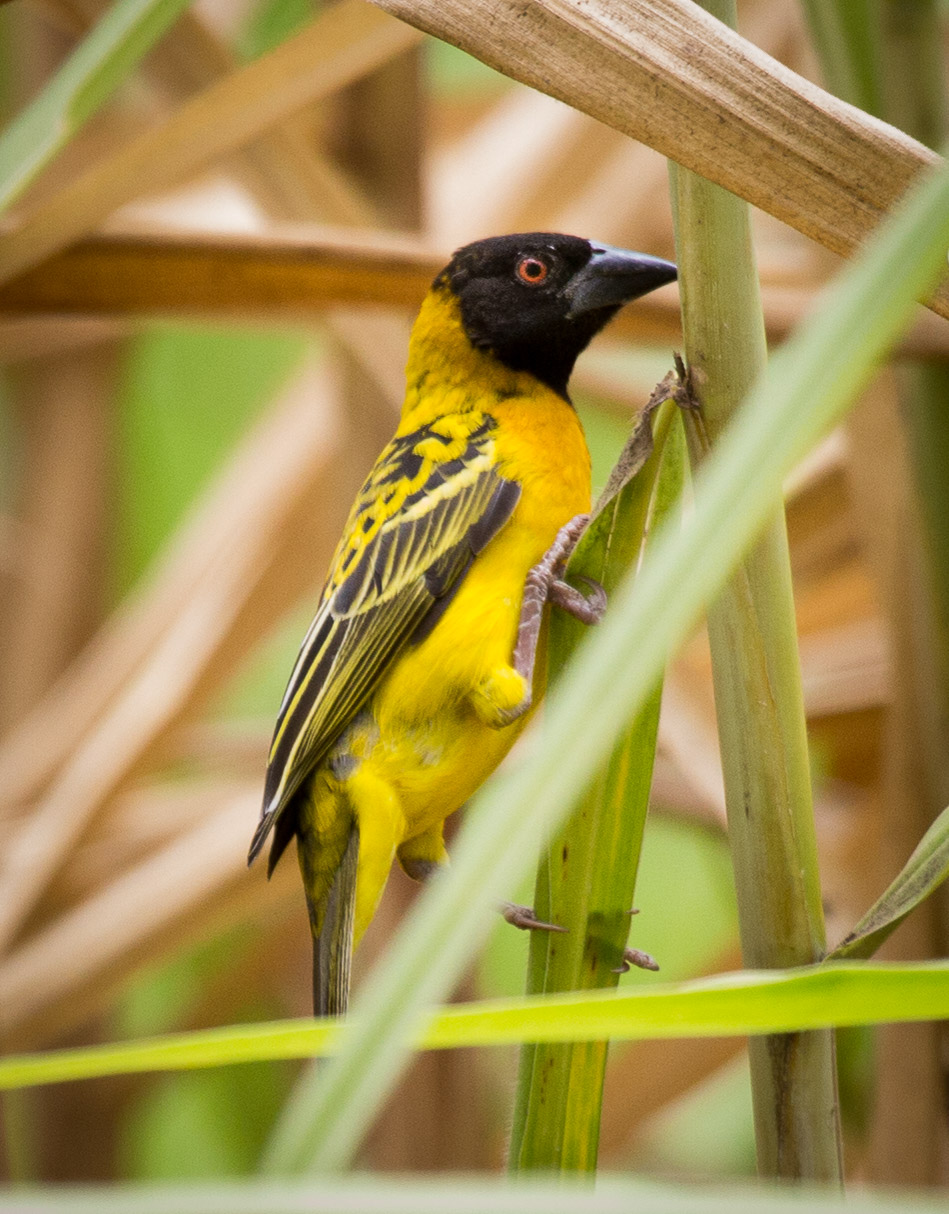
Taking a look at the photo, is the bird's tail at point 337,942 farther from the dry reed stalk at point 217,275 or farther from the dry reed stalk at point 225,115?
the dry reed stalk at point 225,115

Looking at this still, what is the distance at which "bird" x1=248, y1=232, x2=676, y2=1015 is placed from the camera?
1527 mm

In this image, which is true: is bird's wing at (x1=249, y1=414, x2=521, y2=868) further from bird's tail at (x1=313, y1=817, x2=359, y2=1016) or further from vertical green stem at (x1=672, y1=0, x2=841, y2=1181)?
vertical green stem at (x1=672, y1=0, x2=841, y2=1181)

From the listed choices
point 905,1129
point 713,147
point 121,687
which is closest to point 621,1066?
point 905,1129

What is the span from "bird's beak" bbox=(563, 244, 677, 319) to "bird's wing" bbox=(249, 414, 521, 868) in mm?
237

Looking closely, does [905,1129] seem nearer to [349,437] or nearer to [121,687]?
[349,437]

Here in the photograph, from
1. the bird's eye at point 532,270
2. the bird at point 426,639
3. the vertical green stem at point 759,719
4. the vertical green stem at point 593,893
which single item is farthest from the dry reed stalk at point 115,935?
the vertical green stem at point 759,719

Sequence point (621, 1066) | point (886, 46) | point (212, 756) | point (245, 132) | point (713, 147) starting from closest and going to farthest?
point (713, 147) < point (886, 46) < point (245, 132) < point (621, 1066) < point (212, 756)

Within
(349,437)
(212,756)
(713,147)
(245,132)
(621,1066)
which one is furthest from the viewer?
(212,756)

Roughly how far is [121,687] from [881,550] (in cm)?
160

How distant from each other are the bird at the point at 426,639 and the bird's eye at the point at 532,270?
0.02 m

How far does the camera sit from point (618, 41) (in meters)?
0.82

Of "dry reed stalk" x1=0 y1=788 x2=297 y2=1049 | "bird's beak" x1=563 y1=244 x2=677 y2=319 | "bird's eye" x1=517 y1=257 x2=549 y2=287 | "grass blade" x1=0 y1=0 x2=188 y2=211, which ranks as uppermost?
"bird's eye" x1=517 y1=257 x2=549 y2=287

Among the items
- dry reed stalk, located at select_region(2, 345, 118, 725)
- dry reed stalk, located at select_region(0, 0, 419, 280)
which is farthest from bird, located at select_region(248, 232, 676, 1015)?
dry reed stalk, located at select_region(2, 345, 118, 725)

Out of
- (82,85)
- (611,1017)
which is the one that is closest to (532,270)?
(82,85)
